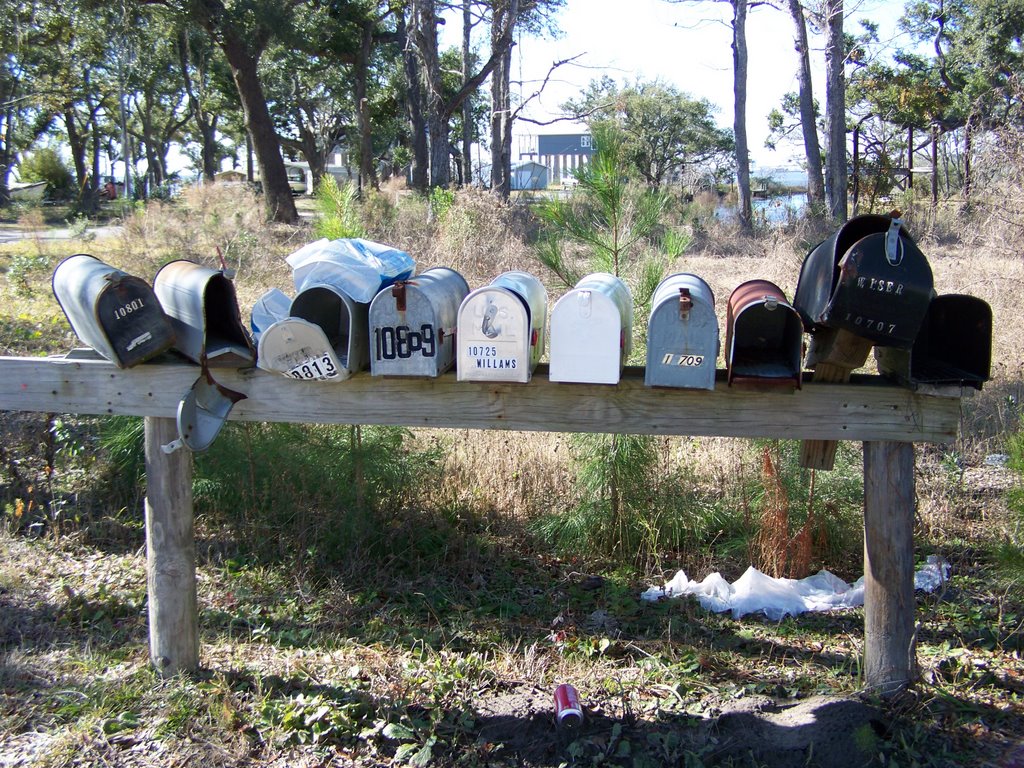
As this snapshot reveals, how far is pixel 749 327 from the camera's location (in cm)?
281

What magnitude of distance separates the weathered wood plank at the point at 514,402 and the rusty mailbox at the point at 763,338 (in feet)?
0.26

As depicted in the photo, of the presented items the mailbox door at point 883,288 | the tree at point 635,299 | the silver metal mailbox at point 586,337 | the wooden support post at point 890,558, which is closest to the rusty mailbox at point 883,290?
the mailbox door at point 883,288

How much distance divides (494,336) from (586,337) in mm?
259

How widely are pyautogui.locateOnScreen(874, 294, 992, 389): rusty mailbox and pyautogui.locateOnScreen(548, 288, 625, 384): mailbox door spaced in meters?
0.85

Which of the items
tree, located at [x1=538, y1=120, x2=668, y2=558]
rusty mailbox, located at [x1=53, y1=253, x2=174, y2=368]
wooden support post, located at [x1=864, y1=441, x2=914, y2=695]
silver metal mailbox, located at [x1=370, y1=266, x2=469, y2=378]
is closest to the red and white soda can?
wooden support post, located at [x1=864, y1=441, x2=914, y2=695]

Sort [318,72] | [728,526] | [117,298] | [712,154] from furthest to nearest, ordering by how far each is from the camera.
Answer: [712,154] → [318,72] → [728,526] → [117,298]

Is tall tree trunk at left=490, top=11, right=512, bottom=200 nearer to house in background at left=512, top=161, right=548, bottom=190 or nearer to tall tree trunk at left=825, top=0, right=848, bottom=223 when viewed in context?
house in background at left=512, top=161, right=548, bottom=190

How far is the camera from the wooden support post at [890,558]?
2.51m

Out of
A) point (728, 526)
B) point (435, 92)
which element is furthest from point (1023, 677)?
point (435, 92)

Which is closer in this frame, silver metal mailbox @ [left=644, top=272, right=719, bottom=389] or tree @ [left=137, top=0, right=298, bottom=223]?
silver metal mailbox @ [left=644, top=272, right=719, bottom=389]

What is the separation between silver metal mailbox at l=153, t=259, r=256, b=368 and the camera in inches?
101

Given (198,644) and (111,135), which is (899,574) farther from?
(111,135)

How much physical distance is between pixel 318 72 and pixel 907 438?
30.5 metres

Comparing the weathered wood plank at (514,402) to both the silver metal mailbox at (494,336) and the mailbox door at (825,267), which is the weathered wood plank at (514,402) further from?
the mailbox door at (825,267)
